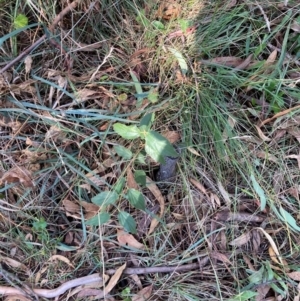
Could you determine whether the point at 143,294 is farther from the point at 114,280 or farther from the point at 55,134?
the point at 55,134

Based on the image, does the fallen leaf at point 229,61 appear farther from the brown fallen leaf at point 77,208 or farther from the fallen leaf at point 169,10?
the brown fallen leaf at point 77,208

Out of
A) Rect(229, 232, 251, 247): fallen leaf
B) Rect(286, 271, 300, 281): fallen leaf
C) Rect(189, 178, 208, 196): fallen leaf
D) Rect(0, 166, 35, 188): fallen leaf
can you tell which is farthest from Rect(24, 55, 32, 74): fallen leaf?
Rect(286, 271, 300, 281): fallen leaf

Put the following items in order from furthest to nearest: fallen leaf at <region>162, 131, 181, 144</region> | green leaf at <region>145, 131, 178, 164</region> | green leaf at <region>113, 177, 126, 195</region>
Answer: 1. fallen leaf at <region>162, 131, 181, 144</region>
2. green leaf at <region>113, 177, 126, 195</region>
3. green leaf at <region>145, 131, 178, 164</region>

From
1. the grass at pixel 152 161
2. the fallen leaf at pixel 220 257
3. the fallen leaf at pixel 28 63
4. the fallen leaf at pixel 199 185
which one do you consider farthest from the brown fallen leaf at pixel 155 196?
the fallen leaf at pixel 28 63

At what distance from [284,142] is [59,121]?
809mm

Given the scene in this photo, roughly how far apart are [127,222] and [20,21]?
79 cm

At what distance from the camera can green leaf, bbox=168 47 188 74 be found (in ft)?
5.26

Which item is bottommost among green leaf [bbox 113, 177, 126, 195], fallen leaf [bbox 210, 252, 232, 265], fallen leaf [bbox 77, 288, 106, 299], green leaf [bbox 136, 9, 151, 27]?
fallen leaf [bbox 77, 288, 106, 299]

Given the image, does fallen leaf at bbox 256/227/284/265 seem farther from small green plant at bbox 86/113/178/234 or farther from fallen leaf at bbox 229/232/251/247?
small green plant at bbox 86/113/178/234

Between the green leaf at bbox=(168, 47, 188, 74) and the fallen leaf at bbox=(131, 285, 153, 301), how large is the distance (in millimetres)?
767

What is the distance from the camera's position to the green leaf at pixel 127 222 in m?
1.47

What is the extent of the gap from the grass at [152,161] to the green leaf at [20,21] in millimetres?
46

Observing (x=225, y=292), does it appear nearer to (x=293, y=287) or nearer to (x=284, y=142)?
(x=293, y=287)

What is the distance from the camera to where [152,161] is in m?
1.61
